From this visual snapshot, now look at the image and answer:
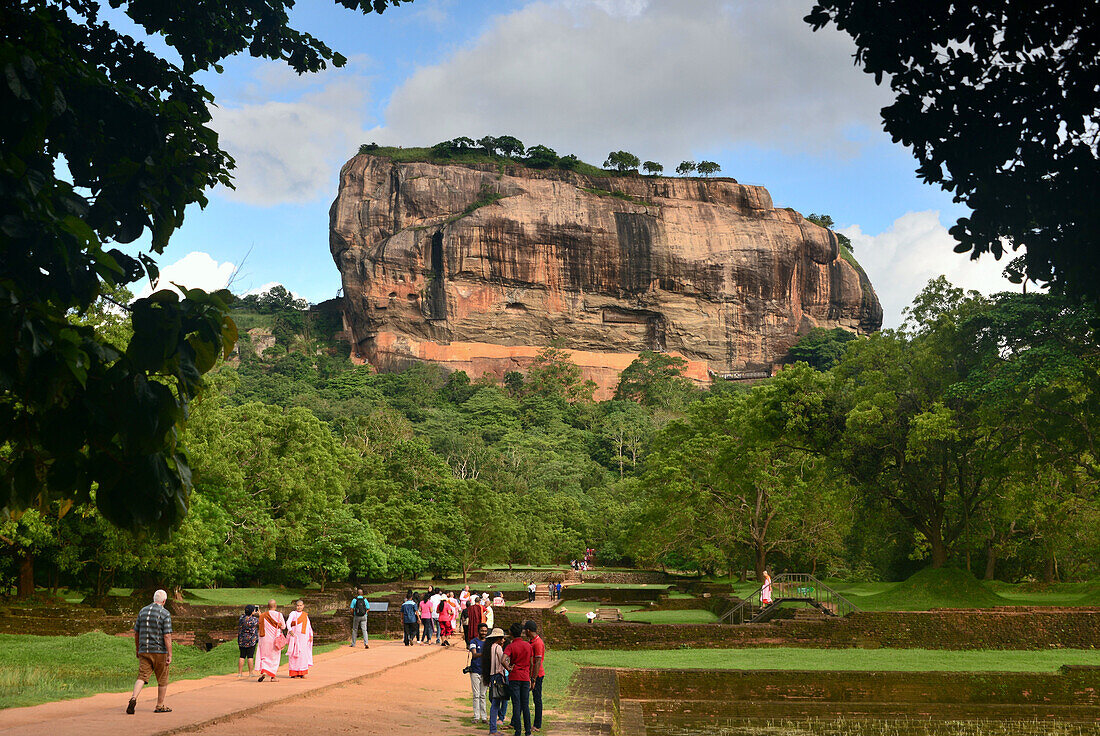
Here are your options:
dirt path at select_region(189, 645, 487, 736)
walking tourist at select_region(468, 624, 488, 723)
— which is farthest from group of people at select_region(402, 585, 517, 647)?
walking tourist at select_region(468, 624, 488, 723)

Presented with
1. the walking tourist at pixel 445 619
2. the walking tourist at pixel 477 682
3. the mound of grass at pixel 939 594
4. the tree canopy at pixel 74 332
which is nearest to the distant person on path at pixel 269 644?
the walking tourist at pixel 477 682

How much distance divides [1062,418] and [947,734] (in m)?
12.3

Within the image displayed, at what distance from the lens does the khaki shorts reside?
8625mm

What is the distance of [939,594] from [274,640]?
16685 millimetres

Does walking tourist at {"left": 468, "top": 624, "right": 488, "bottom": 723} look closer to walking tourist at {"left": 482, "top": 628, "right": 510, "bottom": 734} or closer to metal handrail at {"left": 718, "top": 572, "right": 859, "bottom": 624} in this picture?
walking tourist at {"left": 482, "top": 628, "right": 510, "bottom": 734}

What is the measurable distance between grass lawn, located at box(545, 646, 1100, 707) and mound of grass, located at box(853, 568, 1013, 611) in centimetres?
449

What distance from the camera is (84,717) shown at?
8180mm

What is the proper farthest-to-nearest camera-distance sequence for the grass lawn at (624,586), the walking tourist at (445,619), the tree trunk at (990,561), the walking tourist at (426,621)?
the grass lawn at (624,586) < the tree trunk at (990,561) < the walking tourist at (426,621) < the walking tourist at (445,619)

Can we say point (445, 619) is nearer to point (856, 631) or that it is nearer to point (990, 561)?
point (856, 631)

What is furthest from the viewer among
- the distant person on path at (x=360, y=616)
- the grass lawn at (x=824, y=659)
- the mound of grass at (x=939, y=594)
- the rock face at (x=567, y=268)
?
the rock face at (x=567, y=268)

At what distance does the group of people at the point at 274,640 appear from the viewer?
11516 millimetres

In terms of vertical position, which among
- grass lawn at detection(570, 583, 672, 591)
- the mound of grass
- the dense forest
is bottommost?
grass lawn at detection(570, 583, 672, 591)

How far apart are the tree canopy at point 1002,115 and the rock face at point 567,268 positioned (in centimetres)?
8412

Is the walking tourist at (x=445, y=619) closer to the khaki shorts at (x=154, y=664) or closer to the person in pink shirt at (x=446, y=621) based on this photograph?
the person in pink shirt at (x=446, y=621)
